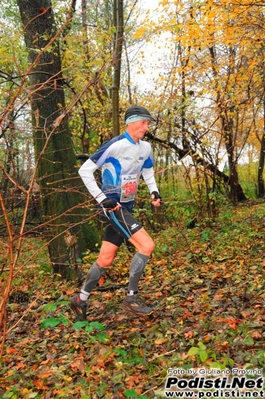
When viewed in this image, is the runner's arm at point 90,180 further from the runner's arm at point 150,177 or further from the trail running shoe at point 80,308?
the trail running shoe at point 80,308

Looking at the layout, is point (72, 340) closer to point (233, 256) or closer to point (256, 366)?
point (256, 366)

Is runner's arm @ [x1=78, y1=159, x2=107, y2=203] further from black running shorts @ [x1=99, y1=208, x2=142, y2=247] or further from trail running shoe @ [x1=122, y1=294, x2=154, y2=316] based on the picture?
trail running shoe @ [x1=122, y1=294, x2=154, y2=316]

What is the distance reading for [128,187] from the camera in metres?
4.16

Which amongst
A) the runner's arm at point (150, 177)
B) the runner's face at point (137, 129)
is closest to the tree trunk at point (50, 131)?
the runner's arm at point (150, 177)

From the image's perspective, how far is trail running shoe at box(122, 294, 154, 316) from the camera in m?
4.21

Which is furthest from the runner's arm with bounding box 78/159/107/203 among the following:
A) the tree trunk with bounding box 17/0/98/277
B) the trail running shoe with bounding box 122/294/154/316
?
the tree trunk with bounding box 17/0/98/277

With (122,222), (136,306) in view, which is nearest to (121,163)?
(122,222)

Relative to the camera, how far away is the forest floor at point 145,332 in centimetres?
314

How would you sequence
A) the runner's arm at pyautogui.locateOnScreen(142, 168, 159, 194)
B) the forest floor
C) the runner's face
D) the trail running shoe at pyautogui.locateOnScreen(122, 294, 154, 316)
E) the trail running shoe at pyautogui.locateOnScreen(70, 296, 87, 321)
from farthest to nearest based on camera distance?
the runner's arm at pyautogui.locateOnScreen(142, 168, 159, 194) < the trail running shoe at pyautogui.locateOnScreen(70, 296, 87, 321) < the trail running shoe at pyautogui.locateOnScreen(122, 294, 154, 316) < the runner's face < the forest floor

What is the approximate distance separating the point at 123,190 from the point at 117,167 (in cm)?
26

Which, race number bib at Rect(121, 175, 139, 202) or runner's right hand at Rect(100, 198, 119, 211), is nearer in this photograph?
runner's right hand at Rect(100, 198, 119, 211)

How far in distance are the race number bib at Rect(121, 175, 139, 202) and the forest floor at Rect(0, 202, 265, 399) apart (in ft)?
3.85

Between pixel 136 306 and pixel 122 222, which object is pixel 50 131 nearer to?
pixel 122 222

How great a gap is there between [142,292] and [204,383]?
237cm
